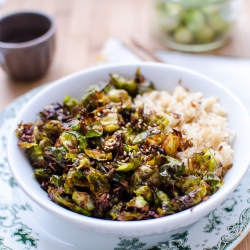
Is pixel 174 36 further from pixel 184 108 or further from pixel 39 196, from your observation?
pixel 39 196

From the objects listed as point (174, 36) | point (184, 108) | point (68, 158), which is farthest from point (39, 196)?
point (174, 36)

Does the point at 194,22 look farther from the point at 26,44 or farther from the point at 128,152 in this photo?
the point at 128,152

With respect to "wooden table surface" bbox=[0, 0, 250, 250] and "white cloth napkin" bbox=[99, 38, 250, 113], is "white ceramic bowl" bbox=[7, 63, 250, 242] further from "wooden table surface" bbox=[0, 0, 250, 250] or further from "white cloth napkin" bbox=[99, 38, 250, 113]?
"wooden table surface" bbox=[0, 0, 250, 250]

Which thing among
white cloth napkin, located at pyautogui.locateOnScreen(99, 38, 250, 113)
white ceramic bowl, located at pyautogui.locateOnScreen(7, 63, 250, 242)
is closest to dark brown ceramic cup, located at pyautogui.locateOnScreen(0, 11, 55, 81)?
white cloth napkin, located at pyautogui.locateOnScreen(99, 38, 250, 113)

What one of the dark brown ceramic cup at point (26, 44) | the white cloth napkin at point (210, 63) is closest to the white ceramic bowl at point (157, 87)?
the white cloth napkin at point (210, 63)

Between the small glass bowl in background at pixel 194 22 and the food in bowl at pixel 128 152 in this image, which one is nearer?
the food in bowl at pixel 128 152

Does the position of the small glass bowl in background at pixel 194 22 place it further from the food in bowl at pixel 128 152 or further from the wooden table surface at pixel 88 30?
the food in bowl at pixel 128 152
